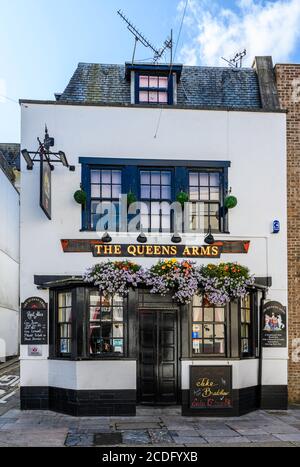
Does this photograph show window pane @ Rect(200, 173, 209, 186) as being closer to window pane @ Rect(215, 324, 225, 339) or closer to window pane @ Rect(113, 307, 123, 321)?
window pane @ Rect(215, 324, 225, 339)

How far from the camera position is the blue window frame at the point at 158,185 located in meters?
13.2

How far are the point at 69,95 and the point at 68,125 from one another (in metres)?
1.48

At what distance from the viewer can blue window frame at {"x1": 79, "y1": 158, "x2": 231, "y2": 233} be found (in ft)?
43.5

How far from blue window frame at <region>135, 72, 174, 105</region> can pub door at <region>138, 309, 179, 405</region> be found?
5.33 m

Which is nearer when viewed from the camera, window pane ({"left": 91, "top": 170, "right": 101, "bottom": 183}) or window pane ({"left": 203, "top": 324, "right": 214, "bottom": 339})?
window pane ({"left": 203, "top": 324, "right": 214, "bottom": 339})

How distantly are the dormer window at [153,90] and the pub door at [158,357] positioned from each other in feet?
17.5

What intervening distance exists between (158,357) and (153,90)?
6666 mm

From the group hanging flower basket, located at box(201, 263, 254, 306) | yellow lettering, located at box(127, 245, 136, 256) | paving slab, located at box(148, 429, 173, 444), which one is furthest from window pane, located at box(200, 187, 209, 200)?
paving slab, located at box(148, 429, 173, 444)

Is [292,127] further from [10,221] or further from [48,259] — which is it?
[10,221]

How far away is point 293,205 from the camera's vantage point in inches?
552

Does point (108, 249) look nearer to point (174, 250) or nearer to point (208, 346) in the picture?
point (174, 250)

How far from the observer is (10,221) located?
2734 centimetres

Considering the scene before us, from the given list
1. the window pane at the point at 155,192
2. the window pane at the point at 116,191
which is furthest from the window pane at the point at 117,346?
the window pane at the point at 155,192
